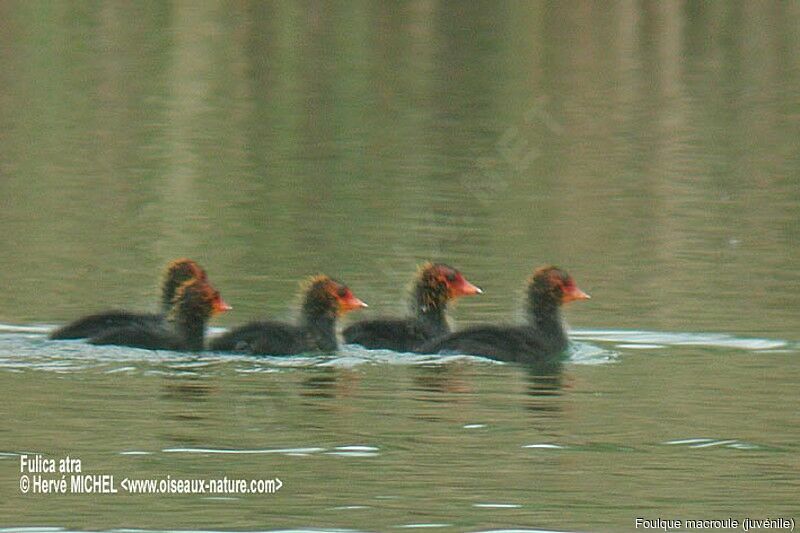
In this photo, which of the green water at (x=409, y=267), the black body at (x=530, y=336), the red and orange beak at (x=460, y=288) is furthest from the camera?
the red and orange beak at (x=460, y=288)

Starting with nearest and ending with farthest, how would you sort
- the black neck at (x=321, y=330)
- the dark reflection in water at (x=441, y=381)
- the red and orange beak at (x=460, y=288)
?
the dark reflection in water at (x=441, y=381) < the black neck at (x=321, y=330) < the red and orange beak at (x=460, y=288)

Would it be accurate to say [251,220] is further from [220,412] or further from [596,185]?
[220,412]

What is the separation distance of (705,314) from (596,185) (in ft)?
31.4

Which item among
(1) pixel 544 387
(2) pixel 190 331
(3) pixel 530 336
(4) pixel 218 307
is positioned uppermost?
(4) pixel 218 307

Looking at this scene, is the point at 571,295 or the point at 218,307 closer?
the point at 218,307

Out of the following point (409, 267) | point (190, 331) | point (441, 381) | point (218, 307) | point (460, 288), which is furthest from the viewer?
point (409, 267)

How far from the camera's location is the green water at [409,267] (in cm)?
1166

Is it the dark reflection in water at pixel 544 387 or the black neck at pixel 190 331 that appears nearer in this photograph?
the dark reflection in water at pixel 544 387

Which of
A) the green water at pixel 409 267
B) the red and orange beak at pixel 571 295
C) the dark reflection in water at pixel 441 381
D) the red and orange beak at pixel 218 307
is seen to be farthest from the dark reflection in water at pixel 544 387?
the red and orange beak at pixel 218 307

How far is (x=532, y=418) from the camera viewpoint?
1330 centimetres

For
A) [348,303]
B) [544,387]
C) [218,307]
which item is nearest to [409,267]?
[348,303]

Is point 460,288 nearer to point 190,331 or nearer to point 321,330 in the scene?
point 321,330

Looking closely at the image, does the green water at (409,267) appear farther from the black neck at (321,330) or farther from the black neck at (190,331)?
the black neck at (190,331)

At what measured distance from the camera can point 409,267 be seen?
19797 mm
